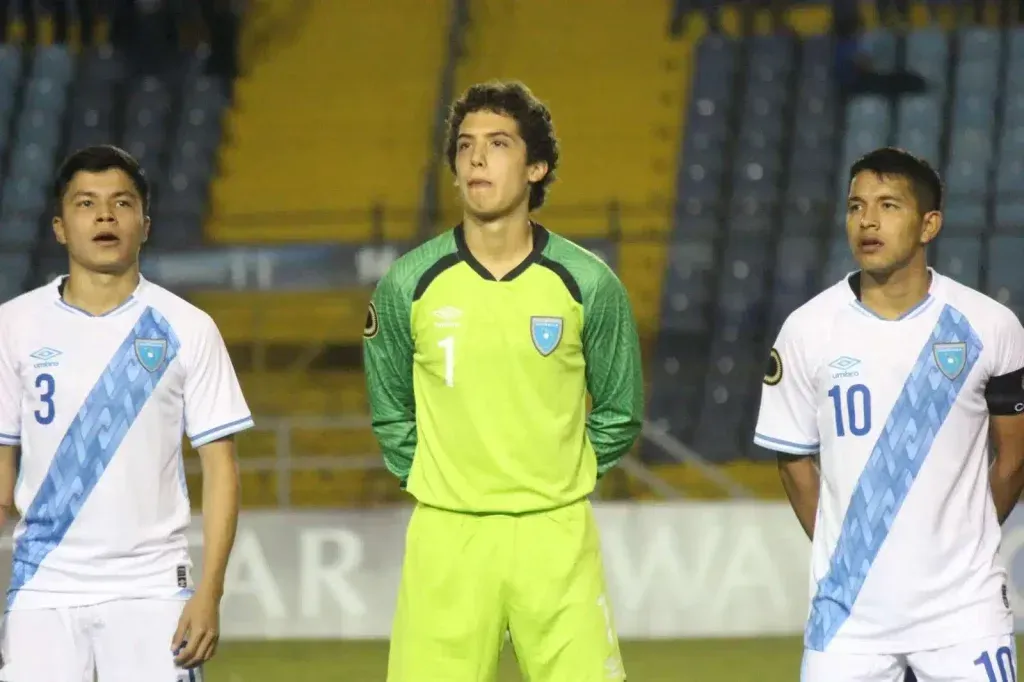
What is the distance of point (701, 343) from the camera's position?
1370 centimetres

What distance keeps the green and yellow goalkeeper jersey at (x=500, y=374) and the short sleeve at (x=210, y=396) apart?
13.3 inches

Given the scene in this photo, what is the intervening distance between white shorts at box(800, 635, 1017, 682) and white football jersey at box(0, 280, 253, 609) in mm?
1423

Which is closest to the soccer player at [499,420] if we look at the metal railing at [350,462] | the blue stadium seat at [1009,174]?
the metal railing at [350,462]

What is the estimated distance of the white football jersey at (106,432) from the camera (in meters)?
4.16

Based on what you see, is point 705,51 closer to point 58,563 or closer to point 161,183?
point 161,183

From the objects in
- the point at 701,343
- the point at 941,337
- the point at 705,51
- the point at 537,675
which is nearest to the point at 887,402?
the point at 941,337

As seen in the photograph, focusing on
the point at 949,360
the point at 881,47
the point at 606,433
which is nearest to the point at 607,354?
the point at 606,433

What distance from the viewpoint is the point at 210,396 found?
430cm

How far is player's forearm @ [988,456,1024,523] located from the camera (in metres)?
4.43

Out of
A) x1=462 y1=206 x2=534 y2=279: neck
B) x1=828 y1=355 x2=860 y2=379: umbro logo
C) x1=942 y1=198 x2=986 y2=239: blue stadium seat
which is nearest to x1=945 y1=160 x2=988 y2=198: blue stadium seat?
x1=942 y1=198 x2=986 y2=239: blue stadium seat

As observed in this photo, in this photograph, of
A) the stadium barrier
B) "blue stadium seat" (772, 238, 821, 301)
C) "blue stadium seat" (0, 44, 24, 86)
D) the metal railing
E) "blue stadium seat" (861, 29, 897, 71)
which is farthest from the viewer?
"blue stadium seat" (0, 44, 24, 86)

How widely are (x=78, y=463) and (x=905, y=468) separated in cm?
183

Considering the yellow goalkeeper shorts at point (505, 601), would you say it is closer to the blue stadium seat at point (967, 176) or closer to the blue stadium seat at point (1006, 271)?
the blue stadium seat at point (1006, 271)

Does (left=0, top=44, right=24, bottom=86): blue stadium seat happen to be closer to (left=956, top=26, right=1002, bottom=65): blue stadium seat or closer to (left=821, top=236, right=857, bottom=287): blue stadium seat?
(left=821, top=236, right=857, bottom=287): blue stadium seat
